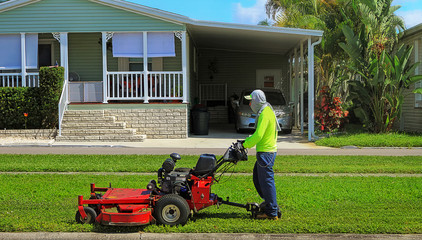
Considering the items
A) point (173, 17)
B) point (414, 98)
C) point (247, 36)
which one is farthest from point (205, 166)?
point (414, 98)

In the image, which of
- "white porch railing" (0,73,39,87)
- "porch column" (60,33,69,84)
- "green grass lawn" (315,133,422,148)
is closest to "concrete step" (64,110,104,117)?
"porch column" (60,33,69,84)

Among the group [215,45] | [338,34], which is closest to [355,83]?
[338,34]

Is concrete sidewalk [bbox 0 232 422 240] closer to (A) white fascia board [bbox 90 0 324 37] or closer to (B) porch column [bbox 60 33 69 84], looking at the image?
(A) white fascia board [bbox 90 0 324 37]

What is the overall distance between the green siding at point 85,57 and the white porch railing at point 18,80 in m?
1.82

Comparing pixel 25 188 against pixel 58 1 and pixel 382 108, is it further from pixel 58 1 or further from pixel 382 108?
pixel 382 108

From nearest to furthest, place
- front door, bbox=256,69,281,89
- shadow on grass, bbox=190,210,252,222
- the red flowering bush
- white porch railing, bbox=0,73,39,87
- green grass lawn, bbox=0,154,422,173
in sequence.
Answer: shadow on grass, bbox=190,210,252,222 < green grass lawn, bbox=0,154,422,173 < white porch railing, bbox=0,73,39,87 < the red flowering bush < front door, bbox=256,69,281,89

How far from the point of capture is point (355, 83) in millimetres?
16875

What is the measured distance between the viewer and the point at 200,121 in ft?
60.3

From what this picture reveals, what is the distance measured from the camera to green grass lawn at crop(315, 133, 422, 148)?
1466 cm

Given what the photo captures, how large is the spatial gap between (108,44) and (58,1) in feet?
8.31

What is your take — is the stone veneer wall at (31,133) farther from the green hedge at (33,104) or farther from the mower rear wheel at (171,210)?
the mower rear wheel at (171,210)

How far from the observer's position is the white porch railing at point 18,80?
17.5 metres

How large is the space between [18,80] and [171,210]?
14.6m

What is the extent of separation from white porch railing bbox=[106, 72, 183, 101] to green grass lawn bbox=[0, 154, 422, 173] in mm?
5468
